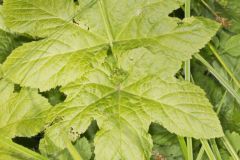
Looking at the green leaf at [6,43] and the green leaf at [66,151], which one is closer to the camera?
the green leaf at [66,151]

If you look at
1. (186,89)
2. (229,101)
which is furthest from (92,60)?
(229,101)

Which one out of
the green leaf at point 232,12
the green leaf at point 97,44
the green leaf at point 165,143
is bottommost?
the green leaf at point 165,143

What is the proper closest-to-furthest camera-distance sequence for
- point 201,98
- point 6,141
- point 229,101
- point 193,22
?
point 6,141 < point 201,98 < point 193,22 < point 229,101

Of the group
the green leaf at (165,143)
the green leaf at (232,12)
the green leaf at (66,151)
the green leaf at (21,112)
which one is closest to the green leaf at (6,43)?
the green leaf at (21,112)

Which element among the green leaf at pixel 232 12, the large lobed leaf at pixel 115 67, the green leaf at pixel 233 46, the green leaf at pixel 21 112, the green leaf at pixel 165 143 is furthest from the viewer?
the green leaf at pixel 232 12

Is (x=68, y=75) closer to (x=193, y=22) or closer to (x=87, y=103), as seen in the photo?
(x=87, y=103)

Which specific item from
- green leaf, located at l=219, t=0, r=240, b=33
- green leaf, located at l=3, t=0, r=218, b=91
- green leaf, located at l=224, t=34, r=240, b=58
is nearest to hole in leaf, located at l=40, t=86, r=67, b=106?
green leaf, located at l=3, t=0, r=218, b=91

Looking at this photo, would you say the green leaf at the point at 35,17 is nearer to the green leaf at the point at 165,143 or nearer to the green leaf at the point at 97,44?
the green leaf at the point at 97,44

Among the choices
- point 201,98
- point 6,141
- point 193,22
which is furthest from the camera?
point 193,22
